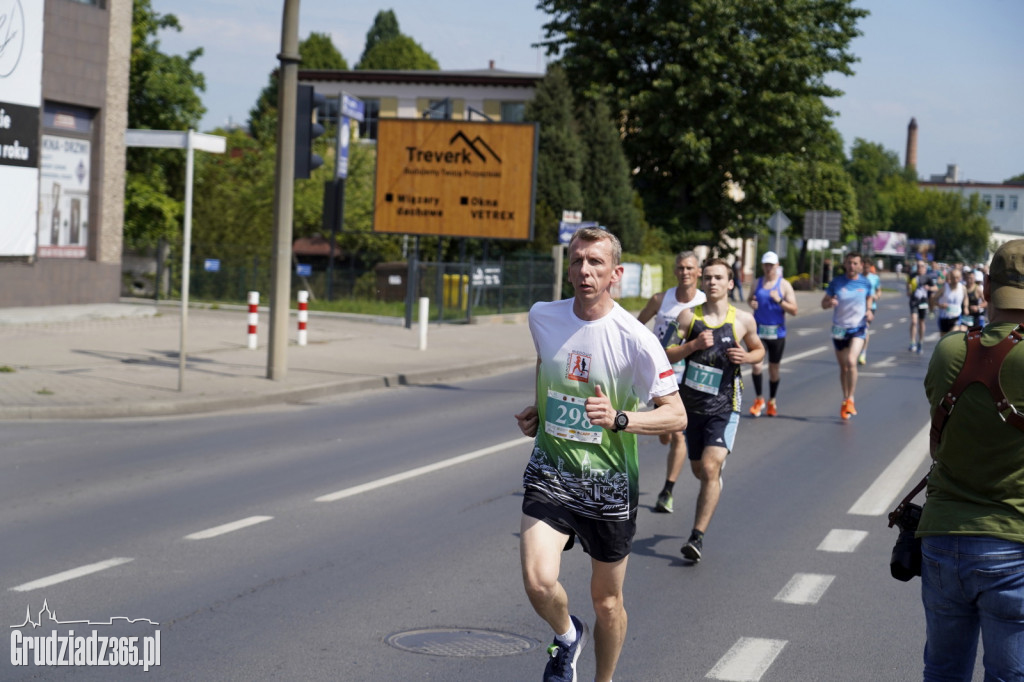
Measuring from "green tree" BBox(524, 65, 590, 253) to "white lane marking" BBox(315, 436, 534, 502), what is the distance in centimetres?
2696

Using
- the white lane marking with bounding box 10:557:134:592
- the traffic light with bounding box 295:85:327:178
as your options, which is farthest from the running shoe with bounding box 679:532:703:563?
the traffic light with bounding box 295:85:327:178

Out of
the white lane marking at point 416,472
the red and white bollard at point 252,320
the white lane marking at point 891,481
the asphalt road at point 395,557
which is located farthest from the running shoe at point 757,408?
the red and white bollard at point 252,320

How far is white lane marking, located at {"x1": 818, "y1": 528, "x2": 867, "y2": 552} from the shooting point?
7.85 m

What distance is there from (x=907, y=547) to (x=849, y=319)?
455 inches

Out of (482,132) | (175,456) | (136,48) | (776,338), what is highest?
(136,48)

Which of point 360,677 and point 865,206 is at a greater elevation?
point 865,206

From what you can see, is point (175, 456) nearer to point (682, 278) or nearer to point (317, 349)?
point (682, 278)

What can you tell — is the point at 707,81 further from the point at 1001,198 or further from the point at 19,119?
the point at 1001,198

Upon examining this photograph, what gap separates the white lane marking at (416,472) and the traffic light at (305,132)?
17.8 ft

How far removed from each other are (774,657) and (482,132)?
2644 cm

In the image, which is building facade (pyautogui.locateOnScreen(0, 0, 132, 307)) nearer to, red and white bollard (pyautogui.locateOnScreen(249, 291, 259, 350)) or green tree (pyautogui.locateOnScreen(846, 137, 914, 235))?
red and white bollard (pyautogui.locateOnScreen(249, 291, 259, 350))

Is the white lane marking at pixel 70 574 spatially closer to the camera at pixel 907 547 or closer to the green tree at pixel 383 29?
the camera at pixel 907 547

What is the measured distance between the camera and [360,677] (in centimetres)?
508

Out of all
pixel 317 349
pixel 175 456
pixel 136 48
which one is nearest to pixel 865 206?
pixel 136 48
